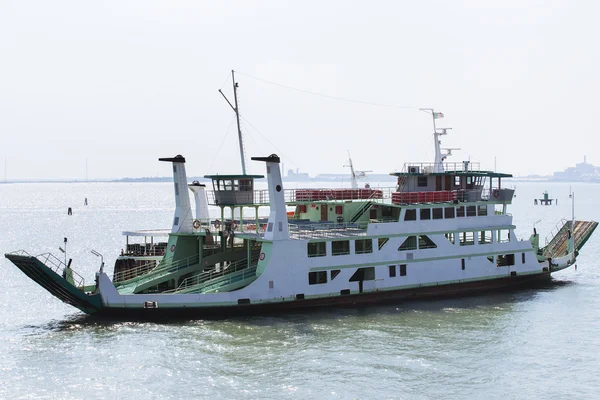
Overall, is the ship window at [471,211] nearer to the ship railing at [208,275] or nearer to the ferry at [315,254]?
the ferry at [315,254]

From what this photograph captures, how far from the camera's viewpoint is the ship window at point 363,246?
3609cm

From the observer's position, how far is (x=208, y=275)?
3525cm

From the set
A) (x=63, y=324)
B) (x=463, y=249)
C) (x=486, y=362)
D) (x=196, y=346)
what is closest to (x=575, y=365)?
(x=486, y=362)

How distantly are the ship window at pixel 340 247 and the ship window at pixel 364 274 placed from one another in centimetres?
131

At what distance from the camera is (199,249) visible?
1436 inches

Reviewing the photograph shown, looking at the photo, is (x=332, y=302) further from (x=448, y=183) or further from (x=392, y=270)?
(x=448, y=183)

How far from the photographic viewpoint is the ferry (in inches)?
1251

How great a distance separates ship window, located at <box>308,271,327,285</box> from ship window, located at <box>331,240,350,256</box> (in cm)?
151

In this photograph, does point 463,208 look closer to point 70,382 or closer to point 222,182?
point 222,182

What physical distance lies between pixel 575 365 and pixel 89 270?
38.9 meters

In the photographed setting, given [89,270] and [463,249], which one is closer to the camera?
[463,249]

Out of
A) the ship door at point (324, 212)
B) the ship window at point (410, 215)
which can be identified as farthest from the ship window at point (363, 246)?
the ship door at point (324, 212)

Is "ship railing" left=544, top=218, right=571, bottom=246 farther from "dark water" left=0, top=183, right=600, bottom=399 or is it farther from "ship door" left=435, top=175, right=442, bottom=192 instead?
"dark water" left=0, top=183, right=600, bottom=399

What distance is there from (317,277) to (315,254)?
3.88 ft
